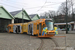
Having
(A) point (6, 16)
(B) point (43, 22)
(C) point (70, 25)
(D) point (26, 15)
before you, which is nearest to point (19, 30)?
(A) point (6, 16)

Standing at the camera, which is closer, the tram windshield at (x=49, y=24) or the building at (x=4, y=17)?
the tram windshield at (x=49, y=24)

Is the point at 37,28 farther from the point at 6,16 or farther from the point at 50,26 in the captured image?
the point at 6,16

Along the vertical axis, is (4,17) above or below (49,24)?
above

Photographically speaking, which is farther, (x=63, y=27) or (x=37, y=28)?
(x=63, y=27)

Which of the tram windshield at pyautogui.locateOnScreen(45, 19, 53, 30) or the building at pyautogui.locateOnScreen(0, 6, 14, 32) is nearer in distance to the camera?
the tram windshield at pyautogui.locateOnScreen(45, 19, 53, 30)

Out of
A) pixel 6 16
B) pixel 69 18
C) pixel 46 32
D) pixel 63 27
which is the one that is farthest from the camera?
pixel 69 18

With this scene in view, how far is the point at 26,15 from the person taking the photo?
1564 inches

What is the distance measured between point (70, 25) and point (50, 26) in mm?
22075

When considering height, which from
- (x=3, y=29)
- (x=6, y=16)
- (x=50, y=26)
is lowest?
(x=3, y=29)

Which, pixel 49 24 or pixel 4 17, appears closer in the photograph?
pixel 49 24

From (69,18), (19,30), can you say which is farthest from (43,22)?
(69,18)

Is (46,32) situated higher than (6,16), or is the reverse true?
(6,16)

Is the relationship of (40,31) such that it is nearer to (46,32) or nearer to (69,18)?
(46,32)

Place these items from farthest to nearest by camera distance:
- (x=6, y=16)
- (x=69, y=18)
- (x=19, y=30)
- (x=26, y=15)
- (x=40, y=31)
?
(x=69, y=18) < (x=26, y=15) < (x=6, y=16) < (x=19, y=30) < (x=40, y=31)
